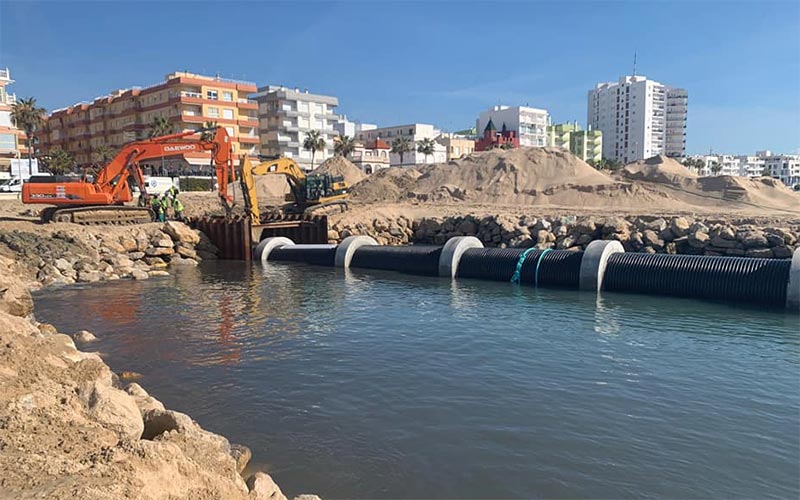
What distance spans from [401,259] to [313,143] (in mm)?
56429

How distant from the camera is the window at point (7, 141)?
5922cm

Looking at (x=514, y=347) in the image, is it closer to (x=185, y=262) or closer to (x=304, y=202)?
(x=185, y=262)

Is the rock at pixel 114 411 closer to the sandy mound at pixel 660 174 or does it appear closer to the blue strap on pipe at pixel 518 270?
the blue strap on pipe at pixel 518 270

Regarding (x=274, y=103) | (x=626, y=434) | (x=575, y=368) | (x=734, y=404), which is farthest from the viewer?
(x=274, y=103)

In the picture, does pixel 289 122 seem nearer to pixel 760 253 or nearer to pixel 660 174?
pixel 660 174

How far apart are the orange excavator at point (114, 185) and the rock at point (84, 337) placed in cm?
1558

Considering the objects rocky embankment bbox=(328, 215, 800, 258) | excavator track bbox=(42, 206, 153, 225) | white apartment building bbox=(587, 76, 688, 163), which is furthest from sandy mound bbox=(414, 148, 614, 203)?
white apartment building bbox=(587, 76, 688, 163)

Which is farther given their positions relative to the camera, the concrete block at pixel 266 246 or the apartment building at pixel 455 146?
the apartment building at pixel 455 146

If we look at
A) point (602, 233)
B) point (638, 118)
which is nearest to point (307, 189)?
point (602, 233)

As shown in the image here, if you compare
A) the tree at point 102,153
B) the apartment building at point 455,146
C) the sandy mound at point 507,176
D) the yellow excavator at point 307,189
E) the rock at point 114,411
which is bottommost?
the rock at point 114,411

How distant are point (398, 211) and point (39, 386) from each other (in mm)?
28556

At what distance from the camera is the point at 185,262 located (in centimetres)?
2520

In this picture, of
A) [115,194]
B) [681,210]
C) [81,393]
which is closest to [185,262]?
[115,194]

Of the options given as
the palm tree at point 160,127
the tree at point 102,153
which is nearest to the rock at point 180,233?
the palm tree at point 160,127
